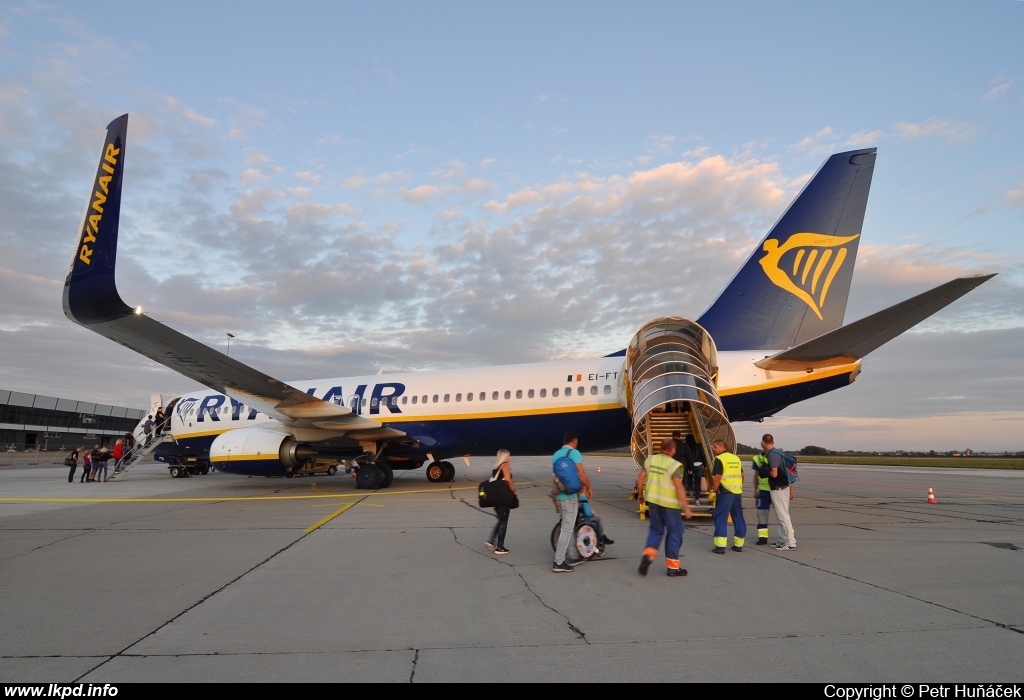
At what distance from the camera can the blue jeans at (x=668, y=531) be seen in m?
6.54

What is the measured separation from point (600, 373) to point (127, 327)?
11640 mm

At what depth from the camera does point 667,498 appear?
6605mm

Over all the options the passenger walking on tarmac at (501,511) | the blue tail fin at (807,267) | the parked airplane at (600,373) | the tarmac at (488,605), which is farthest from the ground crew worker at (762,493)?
the blue tail fin at (807,267)

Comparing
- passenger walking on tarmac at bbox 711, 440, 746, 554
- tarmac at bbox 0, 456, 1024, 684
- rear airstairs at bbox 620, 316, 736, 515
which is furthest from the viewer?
rear airstairs at bbox 620, 316, 736, 515

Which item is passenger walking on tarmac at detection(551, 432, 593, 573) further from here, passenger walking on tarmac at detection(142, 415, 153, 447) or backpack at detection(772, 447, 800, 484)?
passenger walking on tarmac at detection(142, 415, 153, 447)

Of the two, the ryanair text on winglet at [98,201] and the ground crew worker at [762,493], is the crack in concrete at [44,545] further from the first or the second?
the ground crew worker at [762,493]

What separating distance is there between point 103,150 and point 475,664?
1179 cm

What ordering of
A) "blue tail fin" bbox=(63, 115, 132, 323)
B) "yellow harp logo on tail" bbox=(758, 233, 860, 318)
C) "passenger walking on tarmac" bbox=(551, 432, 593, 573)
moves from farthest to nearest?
"yellow harp logo on tail" bbox=(758, 233, 860, 318) < "blue tail fin" bbox=(63, 115, 132, 323) < "passenger walking on tarmac" bbox=(551, 432, 593, 573)

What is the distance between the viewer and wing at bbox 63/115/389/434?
10.8m

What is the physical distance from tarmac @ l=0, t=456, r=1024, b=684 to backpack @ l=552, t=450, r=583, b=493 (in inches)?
38.8

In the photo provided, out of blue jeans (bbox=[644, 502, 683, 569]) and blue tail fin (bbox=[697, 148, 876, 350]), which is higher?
blue tail fin (bbox=[697, 148, 876, 350])

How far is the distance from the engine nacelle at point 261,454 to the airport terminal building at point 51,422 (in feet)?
190

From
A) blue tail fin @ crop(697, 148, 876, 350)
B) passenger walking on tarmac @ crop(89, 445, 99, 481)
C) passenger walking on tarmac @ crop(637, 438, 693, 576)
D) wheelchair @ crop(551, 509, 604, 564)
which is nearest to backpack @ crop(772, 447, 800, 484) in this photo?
passenger walking on tarmac @ crop(637, 438, 693, 576)
